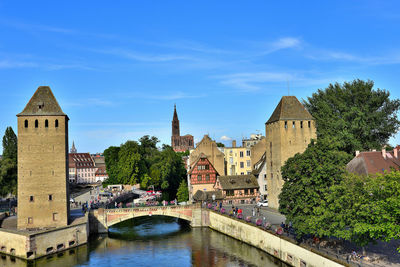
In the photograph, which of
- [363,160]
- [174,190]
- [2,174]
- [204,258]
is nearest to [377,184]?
[204,258]

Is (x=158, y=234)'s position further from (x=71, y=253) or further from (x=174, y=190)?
(x=174, y=190)

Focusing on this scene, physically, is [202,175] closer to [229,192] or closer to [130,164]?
[229,192]

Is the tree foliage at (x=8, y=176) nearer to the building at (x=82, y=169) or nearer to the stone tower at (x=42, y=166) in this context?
the stone tower at (x=42, y=166)

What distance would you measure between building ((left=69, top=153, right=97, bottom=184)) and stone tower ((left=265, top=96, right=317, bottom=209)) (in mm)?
117108

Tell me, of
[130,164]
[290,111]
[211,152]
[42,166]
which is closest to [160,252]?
[42,166]

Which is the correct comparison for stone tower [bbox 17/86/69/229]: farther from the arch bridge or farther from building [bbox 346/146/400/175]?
building [bbox 346/146/400/175]

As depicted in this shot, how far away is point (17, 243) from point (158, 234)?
56.0 feet

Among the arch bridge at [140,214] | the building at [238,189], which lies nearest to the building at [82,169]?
the building at [238,189]

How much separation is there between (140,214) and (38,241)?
1501 centimetres

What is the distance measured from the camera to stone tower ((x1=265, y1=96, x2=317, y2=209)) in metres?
55.8

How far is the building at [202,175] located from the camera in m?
72.6

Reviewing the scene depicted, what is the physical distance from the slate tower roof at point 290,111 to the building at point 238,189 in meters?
Result: 13.8

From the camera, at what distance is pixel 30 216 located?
155ft

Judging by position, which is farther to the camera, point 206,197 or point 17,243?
point 206,197
